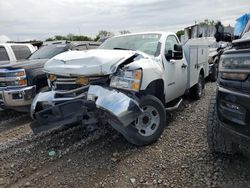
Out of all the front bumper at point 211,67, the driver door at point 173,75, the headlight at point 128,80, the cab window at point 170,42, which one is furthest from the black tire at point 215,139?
the front bumper at point 211,67

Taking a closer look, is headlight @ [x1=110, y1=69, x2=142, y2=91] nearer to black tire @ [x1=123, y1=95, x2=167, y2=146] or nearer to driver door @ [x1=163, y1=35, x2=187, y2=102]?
black tire @ [x1=123, y1=95, x2=167, y2=146]

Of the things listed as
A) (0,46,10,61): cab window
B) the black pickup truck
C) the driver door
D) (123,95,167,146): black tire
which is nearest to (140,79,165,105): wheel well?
the driver door

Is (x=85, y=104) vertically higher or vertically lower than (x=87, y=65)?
lower

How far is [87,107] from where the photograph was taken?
359cm

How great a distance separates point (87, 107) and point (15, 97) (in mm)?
Result: 2583

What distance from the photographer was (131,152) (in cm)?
388

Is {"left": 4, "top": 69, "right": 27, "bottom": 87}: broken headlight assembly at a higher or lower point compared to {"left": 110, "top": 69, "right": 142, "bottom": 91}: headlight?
lower

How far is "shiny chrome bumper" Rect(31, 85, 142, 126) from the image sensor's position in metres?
3.43

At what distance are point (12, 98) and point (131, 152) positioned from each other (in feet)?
9.85

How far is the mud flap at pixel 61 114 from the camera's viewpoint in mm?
3666

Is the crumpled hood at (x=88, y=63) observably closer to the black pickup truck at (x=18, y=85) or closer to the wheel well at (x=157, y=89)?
the wheel well at (x=157, y=89)

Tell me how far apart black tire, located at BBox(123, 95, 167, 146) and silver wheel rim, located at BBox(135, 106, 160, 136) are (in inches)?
1.5

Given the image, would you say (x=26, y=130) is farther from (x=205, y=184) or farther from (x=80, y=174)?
(x=205, y=184)

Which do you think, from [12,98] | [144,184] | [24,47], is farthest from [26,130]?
[24,47]
